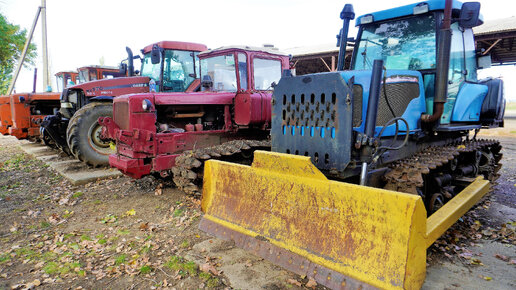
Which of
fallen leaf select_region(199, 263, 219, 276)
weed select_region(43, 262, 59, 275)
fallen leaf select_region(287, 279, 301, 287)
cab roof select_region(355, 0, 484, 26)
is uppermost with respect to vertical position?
cab roof select_region(355, 0, 484, 26)

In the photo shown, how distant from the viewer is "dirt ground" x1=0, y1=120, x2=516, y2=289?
3.01 metres

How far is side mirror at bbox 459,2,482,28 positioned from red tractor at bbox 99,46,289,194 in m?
3.09

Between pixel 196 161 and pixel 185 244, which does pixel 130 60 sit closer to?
pixel 196 161

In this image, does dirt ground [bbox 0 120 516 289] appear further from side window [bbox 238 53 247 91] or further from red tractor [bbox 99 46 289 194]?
side window [bbox 238 53 247 91]

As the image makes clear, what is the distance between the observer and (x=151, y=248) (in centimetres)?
369

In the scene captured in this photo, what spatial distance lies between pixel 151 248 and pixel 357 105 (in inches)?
106

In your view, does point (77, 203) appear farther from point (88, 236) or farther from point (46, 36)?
point (46, 36)

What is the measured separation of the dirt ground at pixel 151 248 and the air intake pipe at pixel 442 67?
57.8 inches

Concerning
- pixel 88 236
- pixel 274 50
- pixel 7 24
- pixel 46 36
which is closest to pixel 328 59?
pixel 274 50

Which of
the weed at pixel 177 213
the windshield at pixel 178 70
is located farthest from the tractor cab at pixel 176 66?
the weed at pixel 177 213

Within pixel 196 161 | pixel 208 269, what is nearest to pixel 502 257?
pixel 208 269

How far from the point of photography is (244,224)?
11.6ft

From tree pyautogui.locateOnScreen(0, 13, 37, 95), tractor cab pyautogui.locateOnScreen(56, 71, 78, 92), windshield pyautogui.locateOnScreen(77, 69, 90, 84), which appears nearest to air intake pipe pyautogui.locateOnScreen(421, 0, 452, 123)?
windshield pyautogui.locateOnScreen(77, 69, 90, 84)

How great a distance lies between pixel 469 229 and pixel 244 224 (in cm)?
291
